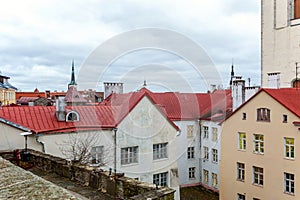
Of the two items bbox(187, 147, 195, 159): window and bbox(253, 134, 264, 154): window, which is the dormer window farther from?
bbox(187, 147, 195, 159): window

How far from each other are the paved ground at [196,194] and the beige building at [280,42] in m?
9.16

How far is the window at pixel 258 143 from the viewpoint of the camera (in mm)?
16594

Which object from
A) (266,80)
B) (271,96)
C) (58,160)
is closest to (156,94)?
(266,80)

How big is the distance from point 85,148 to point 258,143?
958 cm

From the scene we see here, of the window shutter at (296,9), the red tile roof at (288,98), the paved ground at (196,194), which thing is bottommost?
the paved ground at (196,194)

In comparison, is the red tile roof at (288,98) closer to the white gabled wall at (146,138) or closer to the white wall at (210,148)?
the white gabled wall at (146,138)

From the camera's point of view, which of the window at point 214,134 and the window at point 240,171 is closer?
the window at point 240,171

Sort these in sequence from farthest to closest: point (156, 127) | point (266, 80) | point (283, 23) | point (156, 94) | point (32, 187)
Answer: point (156, 94), point (266, 80), point (283, 23), point (156, 127), point (32, 187)

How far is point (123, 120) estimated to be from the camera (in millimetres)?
14031

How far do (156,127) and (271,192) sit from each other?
266 inches

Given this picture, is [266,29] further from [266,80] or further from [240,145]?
[240,145]

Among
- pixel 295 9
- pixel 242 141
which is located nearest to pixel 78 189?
pixel 242 141

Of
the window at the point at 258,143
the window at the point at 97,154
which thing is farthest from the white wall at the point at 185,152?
the window at the point at 97,154

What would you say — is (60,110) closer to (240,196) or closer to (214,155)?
(240,196)
